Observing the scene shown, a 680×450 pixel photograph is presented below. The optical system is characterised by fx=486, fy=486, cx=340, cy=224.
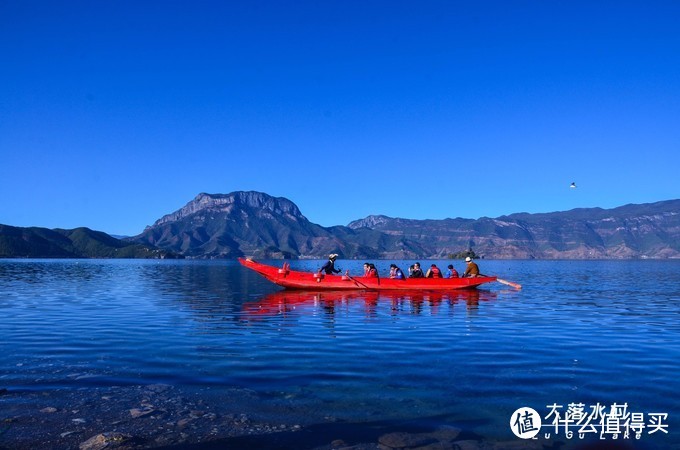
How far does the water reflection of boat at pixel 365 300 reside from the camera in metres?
32.6

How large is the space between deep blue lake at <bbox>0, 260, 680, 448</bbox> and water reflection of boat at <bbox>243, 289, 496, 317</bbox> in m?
0.74

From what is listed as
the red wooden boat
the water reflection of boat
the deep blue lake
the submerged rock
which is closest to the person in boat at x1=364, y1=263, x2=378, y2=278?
the red wooden boat

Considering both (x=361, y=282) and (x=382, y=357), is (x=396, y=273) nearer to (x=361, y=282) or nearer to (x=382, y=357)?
(x=361, y=282)

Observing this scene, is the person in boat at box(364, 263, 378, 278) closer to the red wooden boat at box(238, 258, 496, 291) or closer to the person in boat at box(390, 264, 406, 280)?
the red wooden boat at box(238, 258, 496, 291)

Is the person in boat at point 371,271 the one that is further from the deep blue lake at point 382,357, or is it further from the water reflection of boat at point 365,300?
the deep blue lake at point 382,357

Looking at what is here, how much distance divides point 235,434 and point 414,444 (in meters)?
3.53

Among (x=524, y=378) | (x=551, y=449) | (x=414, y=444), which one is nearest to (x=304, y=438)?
(x=414, y=444)

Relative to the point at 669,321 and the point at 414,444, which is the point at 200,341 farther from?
the point at 669,321

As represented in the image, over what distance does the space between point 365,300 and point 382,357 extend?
20.8 metres

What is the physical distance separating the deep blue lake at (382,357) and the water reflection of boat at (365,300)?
2.44ft

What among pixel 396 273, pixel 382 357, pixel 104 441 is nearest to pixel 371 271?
pixel 396 273

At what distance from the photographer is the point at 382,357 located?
1697cm

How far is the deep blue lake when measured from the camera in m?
11.8

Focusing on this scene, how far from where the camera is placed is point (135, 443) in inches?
360
